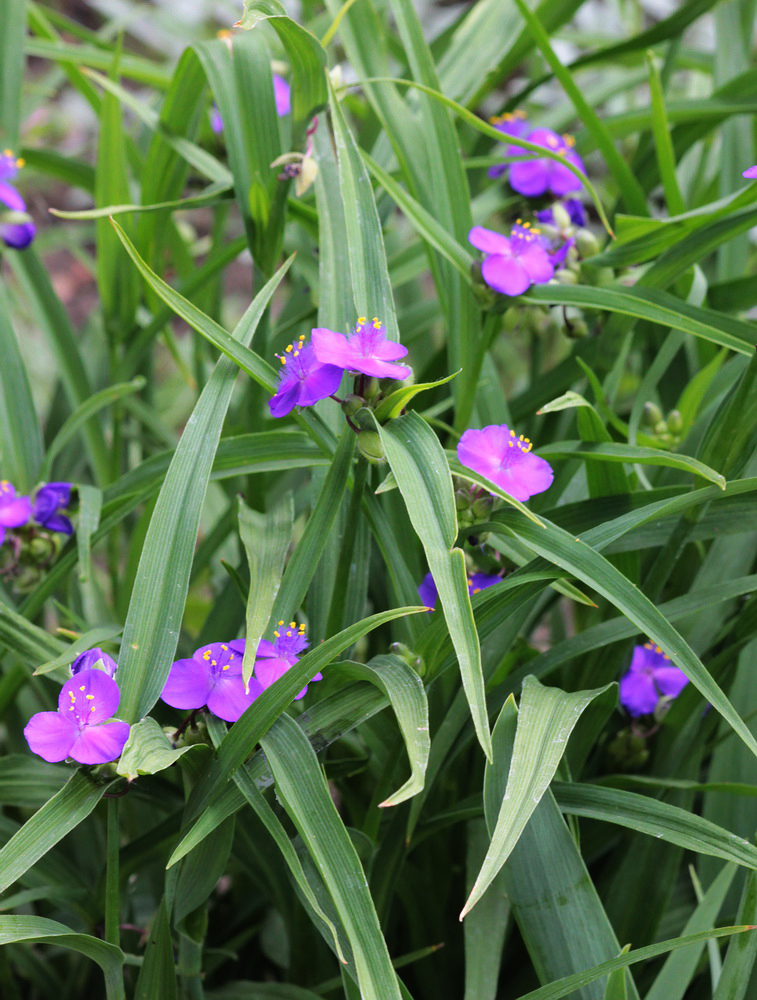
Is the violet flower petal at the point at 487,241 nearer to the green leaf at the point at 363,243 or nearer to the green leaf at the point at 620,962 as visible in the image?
the green leaf at the point at 363,243

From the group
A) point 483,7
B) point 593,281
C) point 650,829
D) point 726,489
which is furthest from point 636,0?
point 650,829

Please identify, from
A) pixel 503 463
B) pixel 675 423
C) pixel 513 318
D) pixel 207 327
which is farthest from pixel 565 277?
pixel 207 327

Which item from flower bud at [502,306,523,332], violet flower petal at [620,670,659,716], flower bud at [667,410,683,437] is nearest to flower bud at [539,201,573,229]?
flower bud at [502,306,523,332]

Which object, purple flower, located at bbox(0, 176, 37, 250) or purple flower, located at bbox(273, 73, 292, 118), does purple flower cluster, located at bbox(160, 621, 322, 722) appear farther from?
purple flower, located at bbox(273, 73, 292, 118)

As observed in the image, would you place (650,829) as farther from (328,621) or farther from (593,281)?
(593,281)

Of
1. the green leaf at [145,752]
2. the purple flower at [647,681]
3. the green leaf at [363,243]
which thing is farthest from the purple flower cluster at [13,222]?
the purple flower at [647,681]
